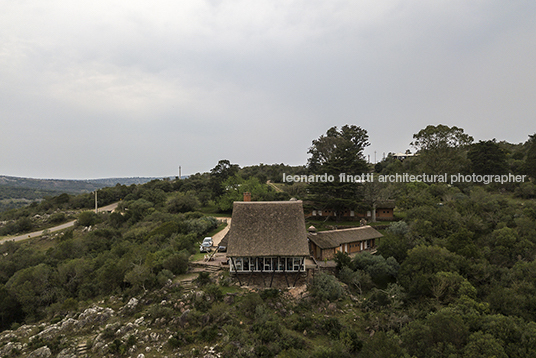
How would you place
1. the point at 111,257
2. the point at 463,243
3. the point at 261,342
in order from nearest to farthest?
the point at 261,342, the point at 463,243, the point at 111,257

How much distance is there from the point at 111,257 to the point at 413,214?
101 ft

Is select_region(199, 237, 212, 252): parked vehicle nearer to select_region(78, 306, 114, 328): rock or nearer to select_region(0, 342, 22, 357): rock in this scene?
select_region(78, 306, 114, 328): rock

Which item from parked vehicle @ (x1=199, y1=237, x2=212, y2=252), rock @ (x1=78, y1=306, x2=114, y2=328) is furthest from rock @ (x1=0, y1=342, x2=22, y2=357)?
parked vehicle @ (x1=199, y1=237, x2=212, y2=252)

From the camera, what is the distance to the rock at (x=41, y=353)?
1395 centimetres

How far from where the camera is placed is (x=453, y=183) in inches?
1625

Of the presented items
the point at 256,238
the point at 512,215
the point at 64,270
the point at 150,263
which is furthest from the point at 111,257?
the point at 512,215

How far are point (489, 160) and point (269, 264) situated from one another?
134 feet

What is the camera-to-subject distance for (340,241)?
78.0 feet

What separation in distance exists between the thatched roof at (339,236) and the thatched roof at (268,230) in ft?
14.5

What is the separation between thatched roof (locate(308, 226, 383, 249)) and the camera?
2308 cm

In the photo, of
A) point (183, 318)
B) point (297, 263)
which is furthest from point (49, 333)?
point (297, 263)

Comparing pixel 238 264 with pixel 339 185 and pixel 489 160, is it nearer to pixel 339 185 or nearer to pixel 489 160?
pixel 339 185

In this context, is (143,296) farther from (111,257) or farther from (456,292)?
(456,292)

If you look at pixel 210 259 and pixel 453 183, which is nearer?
pixel 210 259
